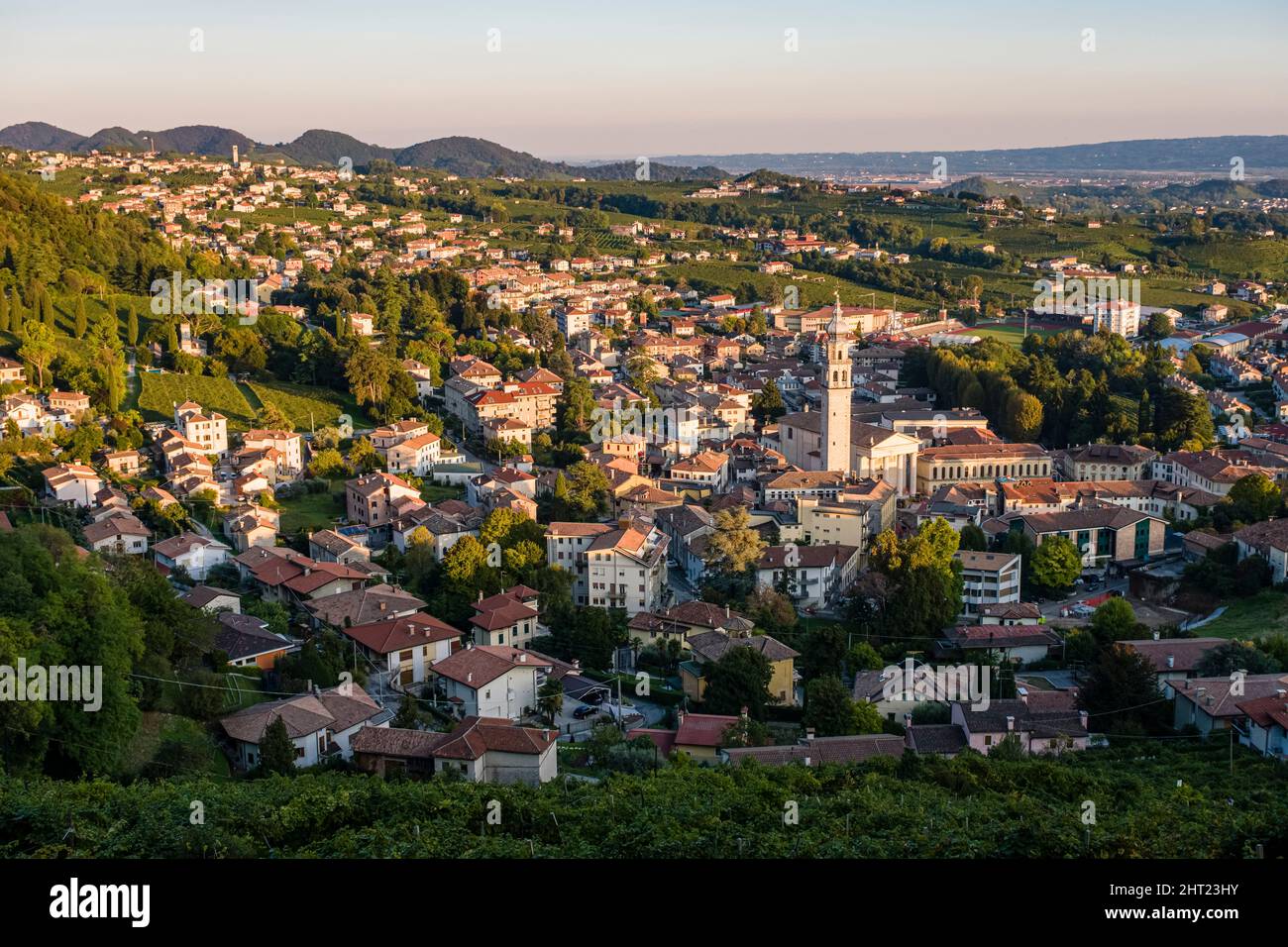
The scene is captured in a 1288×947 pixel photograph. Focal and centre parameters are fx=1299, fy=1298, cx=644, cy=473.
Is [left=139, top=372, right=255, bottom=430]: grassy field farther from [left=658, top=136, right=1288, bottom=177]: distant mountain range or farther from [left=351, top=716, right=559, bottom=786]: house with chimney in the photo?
[left=658, top=136, right=1288, bottom=177]: distant mountain range

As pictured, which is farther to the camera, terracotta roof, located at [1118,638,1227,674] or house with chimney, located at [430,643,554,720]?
terracotta roof, located at [1118,638,1227,674]

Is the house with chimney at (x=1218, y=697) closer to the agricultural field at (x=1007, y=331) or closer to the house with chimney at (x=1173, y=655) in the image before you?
the house with chimney at (x=1173, y=655)

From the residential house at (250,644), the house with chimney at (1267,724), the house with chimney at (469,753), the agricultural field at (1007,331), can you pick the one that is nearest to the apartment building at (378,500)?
the residential house at (250,644)

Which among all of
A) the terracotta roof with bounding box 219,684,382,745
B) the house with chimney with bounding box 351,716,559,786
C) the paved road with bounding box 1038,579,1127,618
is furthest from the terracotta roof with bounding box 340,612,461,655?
the paved road with bounding box 1038,579,1127,618

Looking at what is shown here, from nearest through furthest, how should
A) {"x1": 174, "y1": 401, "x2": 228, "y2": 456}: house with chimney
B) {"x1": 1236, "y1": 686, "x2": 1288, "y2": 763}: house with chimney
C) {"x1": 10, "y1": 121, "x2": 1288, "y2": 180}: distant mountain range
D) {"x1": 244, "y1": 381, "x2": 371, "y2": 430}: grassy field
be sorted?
{"x1": 1236, "y1": 686, "x2": 1288, "y2": 763}: house with chimney, {"x1": 174, "y1": 401, "x2": 228, "y2": 456}: house with chimney, {"x1": 244, "y1": 381, "x2": 371, "y2": 430}: grassy field, {"x1": 10, "y1": 121, "x2": 1288, "y2": 180}: distant mountain range
